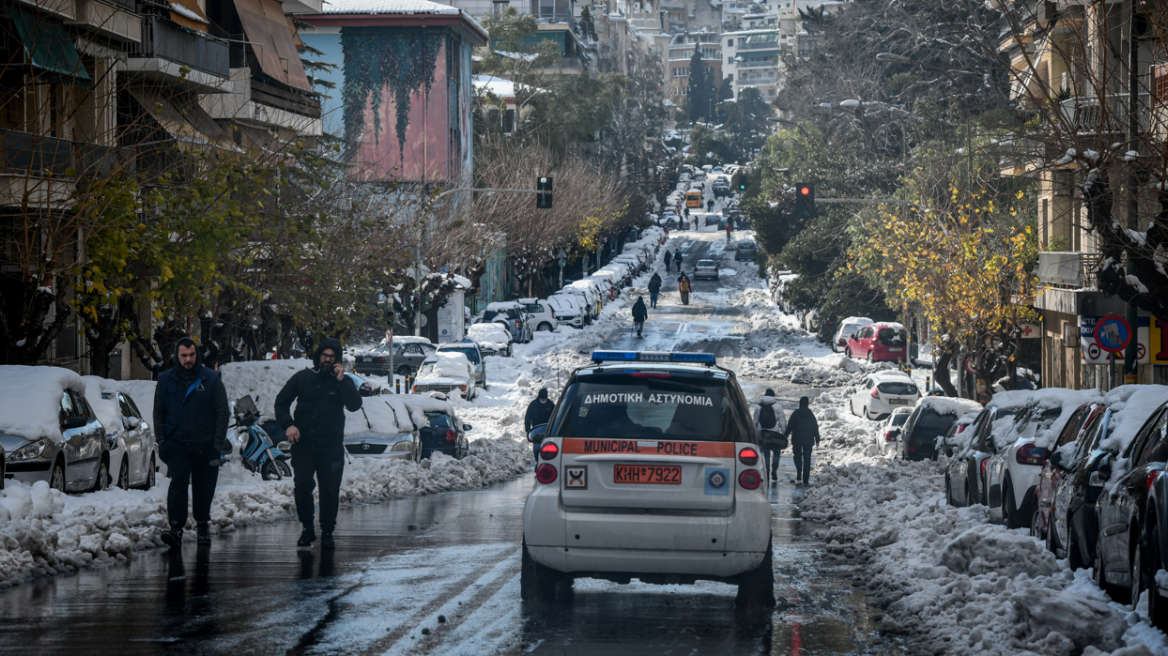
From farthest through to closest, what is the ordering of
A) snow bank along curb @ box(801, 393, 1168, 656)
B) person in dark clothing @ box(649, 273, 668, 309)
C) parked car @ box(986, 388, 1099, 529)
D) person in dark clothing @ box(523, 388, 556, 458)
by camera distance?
person in dark clothing @ box(649, 273, 668, 309), person in dark clothing @ box(523, 388, 556, 458), parked car @ box(986, 388, 1099, 529), snow bank along curb @ box(801, 393, 1168, 656)

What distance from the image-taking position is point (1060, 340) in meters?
38.4

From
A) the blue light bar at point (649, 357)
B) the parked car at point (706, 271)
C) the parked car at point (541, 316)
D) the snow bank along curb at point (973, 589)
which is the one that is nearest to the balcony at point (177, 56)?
the snow bank along curb at point (973, 589)

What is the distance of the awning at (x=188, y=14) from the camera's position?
30502mm

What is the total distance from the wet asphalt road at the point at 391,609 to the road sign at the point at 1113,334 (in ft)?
31.2

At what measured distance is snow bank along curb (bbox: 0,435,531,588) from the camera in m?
10.5

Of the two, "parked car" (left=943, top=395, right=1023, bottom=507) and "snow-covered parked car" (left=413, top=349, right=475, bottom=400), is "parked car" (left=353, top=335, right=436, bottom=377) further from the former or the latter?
"parked car" (left=943, top=395, right=1023, bottom=507)

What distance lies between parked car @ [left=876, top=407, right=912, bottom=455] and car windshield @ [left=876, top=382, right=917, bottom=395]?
5112 millimetres

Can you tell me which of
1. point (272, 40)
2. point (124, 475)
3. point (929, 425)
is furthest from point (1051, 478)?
point (272, 40)

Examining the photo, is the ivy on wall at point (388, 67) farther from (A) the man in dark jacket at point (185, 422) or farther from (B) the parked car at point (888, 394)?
(A) the man in dark jacket at point (185, 422)

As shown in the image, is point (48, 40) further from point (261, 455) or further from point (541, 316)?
point (541, 316)

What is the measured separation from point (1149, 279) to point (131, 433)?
484 inches

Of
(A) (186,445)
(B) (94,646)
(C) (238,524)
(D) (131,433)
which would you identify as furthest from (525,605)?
(D) (131,433)

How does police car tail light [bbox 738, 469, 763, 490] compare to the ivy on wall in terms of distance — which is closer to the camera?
police car tail light [bbox 738, 469, 763, 490]

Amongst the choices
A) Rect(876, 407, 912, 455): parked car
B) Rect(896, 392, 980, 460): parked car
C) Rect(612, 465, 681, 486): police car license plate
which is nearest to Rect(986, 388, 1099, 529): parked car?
Rect(612, 465, 681, 486): police car license plate
